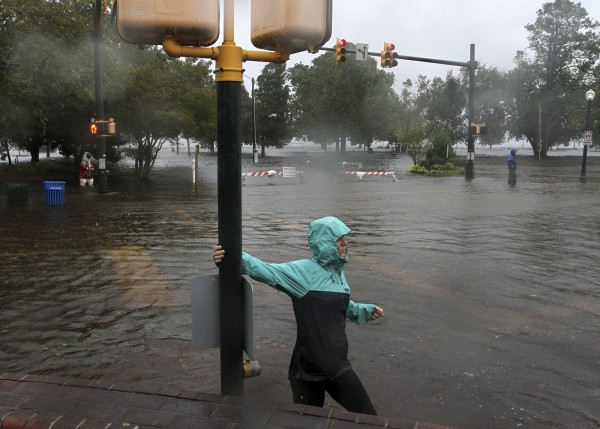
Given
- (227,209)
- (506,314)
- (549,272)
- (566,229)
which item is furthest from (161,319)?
(566,229)

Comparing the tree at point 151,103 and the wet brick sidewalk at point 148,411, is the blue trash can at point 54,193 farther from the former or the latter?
the wet brick sidewalk at point 148,411

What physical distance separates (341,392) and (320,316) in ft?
1.50

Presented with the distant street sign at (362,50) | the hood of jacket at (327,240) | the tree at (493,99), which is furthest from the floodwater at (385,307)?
the tree at (493,99)

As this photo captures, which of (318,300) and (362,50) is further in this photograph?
(362,50)

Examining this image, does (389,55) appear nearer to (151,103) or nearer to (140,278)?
(151,103)

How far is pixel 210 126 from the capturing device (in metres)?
35.6

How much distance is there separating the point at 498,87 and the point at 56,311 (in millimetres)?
64531

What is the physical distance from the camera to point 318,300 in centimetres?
349

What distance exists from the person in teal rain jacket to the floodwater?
915 mm

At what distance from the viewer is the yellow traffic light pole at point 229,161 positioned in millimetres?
3521

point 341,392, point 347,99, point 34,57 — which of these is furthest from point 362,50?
point 347,99

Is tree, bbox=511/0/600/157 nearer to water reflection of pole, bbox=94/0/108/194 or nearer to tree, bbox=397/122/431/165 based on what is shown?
tree, bbox=397/122/431/165

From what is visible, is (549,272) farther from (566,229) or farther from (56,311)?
(56,311)

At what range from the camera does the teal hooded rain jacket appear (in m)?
3.41
